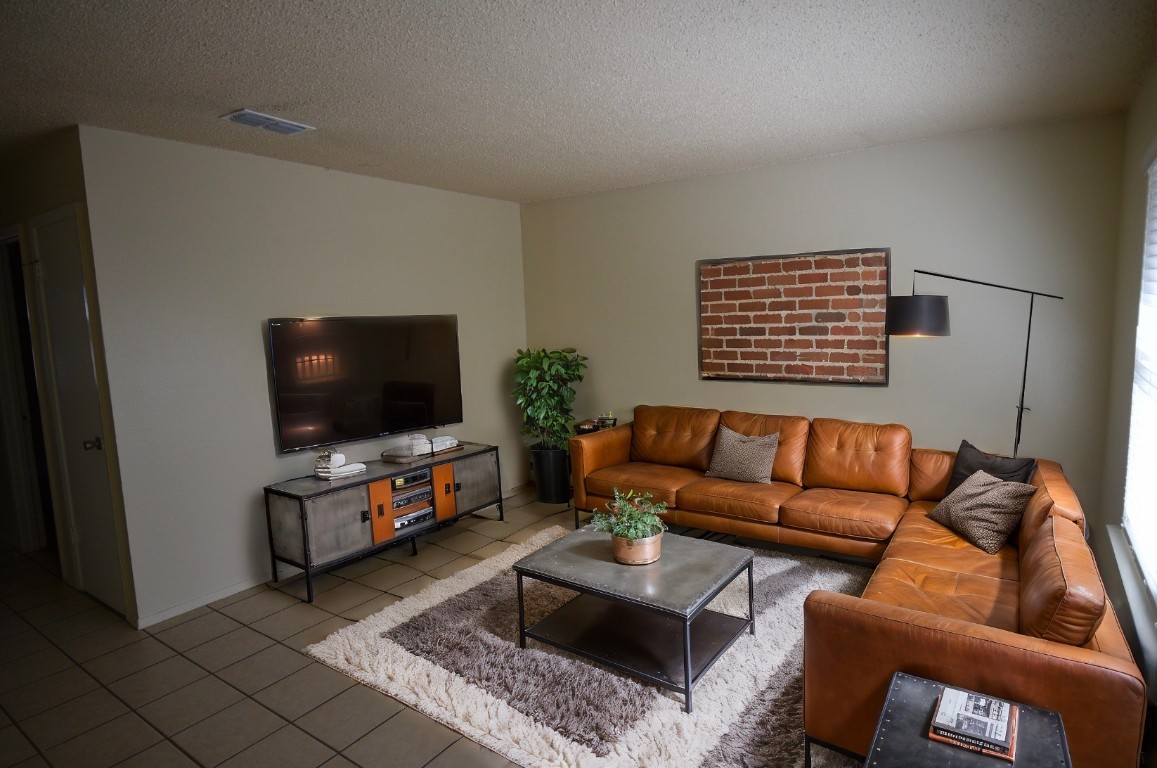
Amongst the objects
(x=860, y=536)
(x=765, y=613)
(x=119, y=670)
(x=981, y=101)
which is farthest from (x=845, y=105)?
(x=119, y=670)

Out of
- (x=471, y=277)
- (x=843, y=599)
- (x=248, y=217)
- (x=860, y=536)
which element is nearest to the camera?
(x=843, y=599)

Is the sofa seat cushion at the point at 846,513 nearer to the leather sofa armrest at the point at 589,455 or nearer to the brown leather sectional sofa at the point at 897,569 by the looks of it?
the brown leather sectional sofa at the point at 897,569

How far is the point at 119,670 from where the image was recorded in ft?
9.93

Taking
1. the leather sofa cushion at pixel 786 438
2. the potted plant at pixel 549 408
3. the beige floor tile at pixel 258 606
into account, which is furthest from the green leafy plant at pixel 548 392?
the beige floor tile at pixel 258 606

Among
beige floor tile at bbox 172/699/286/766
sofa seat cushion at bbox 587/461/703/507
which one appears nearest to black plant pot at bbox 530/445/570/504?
sofa seat cushion at bbox 587/461/703/507

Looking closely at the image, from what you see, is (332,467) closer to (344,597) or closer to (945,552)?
(344,597)

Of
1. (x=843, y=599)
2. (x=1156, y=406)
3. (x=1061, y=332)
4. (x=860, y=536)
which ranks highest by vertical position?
(x=1061, y=332)

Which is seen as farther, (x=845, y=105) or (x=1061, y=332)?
(x=1061, y=332)

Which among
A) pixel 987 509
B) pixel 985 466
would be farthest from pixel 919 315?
pixel 987 509

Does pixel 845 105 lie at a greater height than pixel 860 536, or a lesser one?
greater

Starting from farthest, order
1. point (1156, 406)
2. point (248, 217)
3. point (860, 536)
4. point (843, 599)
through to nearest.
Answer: point (248, 217)
point (860, 536)
point (1156, 406)
point (843, 599)

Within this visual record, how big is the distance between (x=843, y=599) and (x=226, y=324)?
354cm

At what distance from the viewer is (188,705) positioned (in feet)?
9.02

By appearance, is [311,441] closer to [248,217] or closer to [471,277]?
[248,217]
